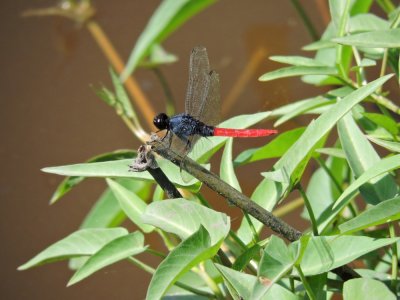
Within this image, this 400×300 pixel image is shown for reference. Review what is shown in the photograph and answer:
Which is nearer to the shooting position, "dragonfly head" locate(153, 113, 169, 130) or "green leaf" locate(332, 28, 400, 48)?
"green leaf" locate(332, 28, 400, 48)

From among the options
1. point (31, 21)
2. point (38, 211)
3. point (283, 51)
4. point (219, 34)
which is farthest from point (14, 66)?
point (283, 51)

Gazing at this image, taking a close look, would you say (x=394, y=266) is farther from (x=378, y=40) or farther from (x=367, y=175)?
(x=378, y=40)

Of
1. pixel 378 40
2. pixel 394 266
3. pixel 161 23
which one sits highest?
pixel 161 23

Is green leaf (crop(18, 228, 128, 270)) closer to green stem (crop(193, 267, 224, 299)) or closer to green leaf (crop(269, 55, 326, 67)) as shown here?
green stem (crop(193, 267, 224, 299))

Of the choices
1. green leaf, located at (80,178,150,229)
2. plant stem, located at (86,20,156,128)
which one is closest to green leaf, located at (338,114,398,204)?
green leaf, located at (80,178,150,229)

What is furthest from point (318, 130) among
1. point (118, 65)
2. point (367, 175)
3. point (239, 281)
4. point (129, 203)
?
point (118, 65)
